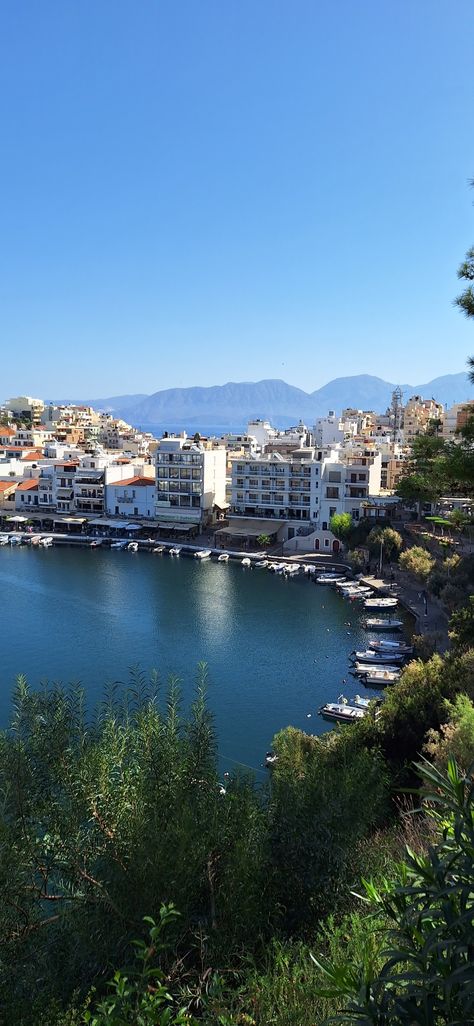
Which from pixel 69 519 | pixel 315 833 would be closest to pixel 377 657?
pixel 315 833

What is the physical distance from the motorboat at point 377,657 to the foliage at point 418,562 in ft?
20.0

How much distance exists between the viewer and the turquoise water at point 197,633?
615 inches

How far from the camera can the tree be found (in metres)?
30.7

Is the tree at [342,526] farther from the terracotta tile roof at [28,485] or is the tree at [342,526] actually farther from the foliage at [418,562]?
the terracotta tile roof at [28,485]

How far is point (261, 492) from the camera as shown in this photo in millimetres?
35125

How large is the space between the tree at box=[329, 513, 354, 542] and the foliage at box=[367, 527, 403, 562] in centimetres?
173

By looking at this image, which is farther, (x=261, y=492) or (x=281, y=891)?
(x=261, y=492)

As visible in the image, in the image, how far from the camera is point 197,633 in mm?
21500

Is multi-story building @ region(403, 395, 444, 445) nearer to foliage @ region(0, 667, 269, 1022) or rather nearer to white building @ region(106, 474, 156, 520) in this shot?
white building @ region(106, 474, 156, 520)

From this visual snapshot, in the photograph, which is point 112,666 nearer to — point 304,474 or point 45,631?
point 45,631

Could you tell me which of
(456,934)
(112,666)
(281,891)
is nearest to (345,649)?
(112,666)

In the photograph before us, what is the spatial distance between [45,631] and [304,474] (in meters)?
16.6

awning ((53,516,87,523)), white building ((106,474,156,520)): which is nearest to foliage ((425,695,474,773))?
white building ((106,474,156,520))

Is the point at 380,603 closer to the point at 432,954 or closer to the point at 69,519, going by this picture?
the point at 69,519
